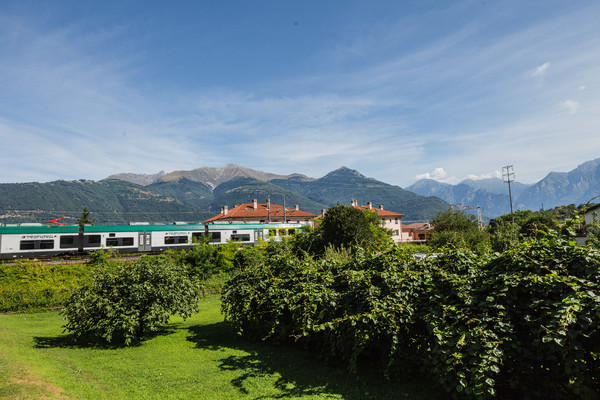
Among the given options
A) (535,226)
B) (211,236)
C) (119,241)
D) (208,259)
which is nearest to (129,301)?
(535,226)

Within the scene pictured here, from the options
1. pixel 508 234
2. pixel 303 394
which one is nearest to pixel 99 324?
pixel 303 394

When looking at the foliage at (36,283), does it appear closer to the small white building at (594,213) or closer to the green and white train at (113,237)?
the green and white train at (113,237)

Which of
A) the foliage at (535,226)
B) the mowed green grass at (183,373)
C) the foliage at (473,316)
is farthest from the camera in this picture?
the foliage at (535,226)

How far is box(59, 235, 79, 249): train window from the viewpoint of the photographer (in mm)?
28406

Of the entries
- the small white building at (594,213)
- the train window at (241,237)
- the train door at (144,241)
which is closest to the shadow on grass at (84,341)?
the small white building at (594,213)

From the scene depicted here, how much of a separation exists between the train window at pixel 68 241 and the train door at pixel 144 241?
4.86 meters

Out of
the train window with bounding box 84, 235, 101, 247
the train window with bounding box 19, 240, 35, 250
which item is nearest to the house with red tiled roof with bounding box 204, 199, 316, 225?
the train window with bounding box 84, 235, 101, 247

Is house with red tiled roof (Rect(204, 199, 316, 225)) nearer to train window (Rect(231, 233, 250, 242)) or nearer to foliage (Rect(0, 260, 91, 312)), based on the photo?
train window (Rect(231, 233, 250, 242))

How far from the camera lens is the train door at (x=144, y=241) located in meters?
31.9

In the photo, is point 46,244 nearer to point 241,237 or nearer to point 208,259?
point 208,259

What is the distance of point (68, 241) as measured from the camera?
28.7m

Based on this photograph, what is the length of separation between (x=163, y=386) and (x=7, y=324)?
11708mm

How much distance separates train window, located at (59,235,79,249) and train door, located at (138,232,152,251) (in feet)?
16.0

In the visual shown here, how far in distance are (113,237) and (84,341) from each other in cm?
2246
